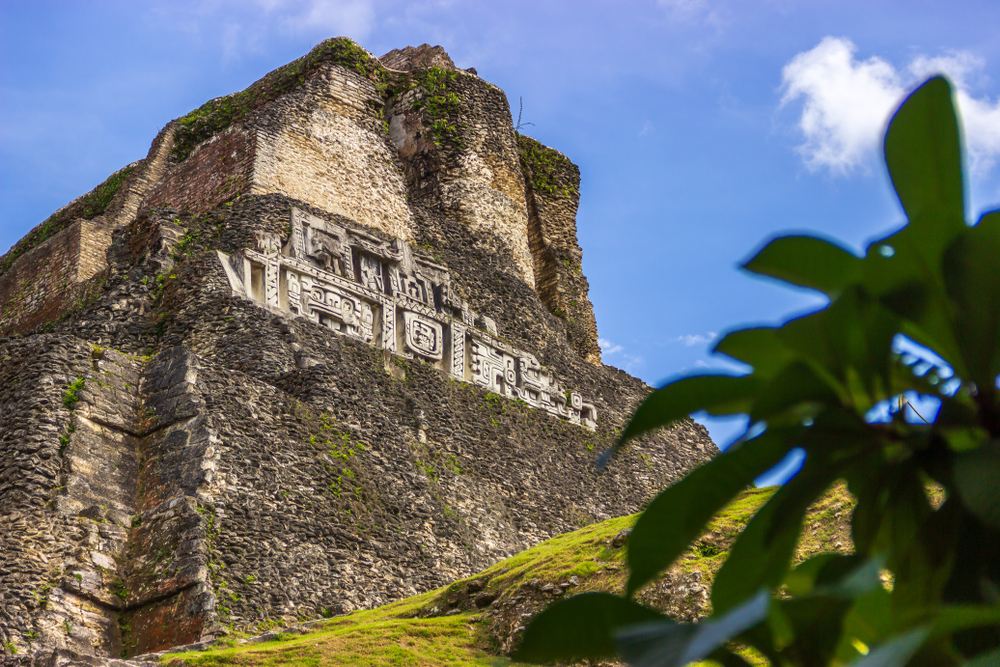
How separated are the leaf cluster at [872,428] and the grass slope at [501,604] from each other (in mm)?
4525

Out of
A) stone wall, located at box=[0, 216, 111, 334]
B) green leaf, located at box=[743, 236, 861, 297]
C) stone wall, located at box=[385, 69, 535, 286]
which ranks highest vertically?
stone wall, located at box=[385, 69, 535, 286]

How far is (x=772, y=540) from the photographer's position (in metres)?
1.39

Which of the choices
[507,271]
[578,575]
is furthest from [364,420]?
[507,271]

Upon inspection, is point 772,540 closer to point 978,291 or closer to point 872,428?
point 872,428

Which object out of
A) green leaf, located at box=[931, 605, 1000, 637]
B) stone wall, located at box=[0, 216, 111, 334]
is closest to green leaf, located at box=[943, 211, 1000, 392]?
green leaf, located at box=[931, 605, 1000, 637]

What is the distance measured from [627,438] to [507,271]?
51.1 feet

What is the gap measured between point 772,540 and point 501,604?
551 cm

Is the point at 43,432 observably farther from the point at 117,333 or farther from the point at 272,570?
the point at 117,333

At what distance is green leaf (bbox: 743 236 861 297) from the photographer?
1360mm

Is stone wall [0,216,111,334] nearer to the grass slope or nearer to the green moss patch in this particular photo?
A: the green moss patch

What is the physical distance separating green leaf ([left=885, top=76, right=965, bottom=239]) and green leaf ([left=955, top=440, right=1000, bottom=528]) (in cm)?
31

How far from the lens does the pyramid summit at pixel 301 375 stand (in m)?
7.63

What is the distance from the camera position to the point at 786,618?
1.20 meters

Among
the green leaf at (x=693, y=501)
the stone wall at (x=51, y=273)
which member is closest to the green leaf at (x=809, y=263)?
the green leaf at (x=693, y=501)
